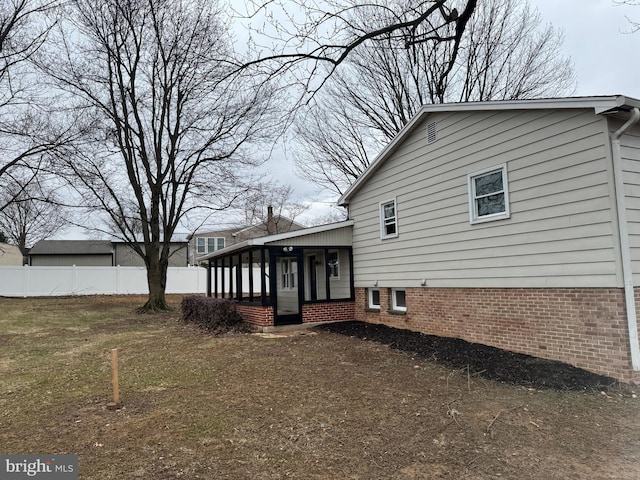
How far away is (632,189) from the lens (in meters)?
6.45

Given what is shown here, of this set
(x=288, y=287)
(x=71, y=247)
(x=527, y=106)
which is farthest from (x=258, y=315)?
(x=71, y=247)

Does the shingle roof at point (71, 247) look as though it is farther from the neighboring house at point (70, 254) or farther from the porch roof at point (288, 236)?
the porch roof at point (288, 236)

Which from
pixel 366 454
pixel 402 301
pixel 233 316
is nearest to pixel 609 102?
pixel 366 454

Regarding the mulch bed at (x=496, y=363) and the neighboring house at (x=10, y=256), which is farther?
the neighboring house at (x=10, y=256)

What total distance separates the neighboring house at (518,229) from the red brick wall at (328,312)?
3.90ft

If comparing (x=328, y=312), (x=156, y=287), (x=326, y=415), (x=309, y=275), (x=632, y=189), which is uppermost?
(x=632, y=189)

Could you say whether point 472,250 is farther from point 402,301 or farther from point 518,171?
point 402,301

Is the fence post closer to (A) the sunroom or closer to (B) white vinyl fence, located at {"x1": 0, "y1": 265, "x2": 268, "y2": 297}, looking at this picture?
(B) white vinyl fence, located at {"x1": 0, "y1": 265, "x2": 268, "y2": 297}

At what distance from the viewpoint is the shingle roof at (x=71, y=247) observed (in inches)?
1420

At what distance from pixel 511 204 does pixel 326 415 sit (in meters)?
5.28

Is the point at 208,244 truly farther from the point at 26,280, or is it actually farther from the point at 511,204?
the point at 511,204

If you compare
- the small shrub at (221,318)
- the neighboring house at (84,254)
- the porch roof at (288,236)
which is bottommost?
the small shrub at (221,318)

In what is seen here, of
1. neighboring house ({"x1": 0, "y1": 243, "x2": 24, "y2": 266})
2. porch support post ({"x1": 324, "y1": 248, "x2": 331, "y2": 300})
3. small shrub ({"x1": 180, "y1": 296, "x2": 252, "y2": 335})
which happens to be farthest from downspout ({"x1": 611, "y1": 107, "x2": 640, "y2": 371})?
neighboring house ({"x1": 0, "y1": 243, "x2": 24, "y2": 266})

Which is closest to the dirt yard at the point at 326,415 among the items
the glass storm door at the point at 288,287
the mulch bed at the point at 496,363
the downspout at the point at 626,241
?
the mulch bed at the point at 496,363
